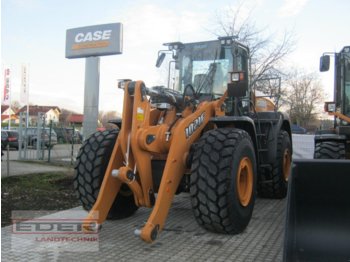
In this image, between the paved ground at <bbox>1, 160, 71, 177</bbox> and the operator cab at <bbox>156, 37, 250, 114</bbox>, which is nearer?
the operator cab at <bbox>156, 37, 250, 114</bbox>

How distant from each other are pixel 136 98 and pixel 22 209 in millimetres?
3206

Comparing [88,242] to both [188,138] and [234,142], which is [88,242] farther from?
[234,142]

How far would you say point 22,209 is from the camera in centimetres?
704

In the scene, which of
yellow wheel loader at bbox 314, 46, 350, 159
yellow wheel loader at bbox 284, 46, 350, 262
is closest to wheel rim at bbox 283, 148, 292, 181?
yellow wheel loader at bbox 314, 46, 350, 159

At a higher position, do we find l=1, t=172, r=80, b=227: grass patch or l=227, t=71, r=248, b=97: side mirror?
l=227, t=71, r=248, b=97: side mirror

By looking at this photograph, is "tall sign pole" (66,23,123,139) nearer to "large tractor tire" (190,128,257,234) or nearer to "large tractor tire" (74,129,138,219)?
"large tractor tire" (74,129,138,219)

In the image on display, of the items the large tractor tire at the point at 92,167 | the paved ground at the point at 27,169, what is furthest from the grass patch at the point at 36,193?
the paved ground at the point at 27,169

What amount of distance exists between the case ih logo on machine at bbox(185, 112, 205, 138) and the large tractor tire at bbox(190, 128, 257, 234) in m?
0.19

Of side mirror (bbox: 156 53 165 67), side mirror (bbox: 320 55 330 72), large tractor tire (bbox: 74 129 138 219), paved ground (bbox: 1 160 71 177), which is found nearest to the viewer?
large tractor tire (bbox: 74 129 138 219)

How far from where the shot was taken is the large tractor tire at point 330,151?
752 centimetres

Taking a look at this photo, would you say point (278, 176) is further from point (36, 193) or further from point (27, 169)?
point (27, 169)

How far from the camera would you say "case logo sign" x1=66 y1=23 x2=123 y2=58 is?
46.7ft

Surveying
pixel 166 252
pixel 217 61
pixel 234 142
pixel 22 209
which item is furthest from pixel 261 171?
pixel 22 209

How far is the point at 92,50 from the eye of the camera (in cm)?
1466
